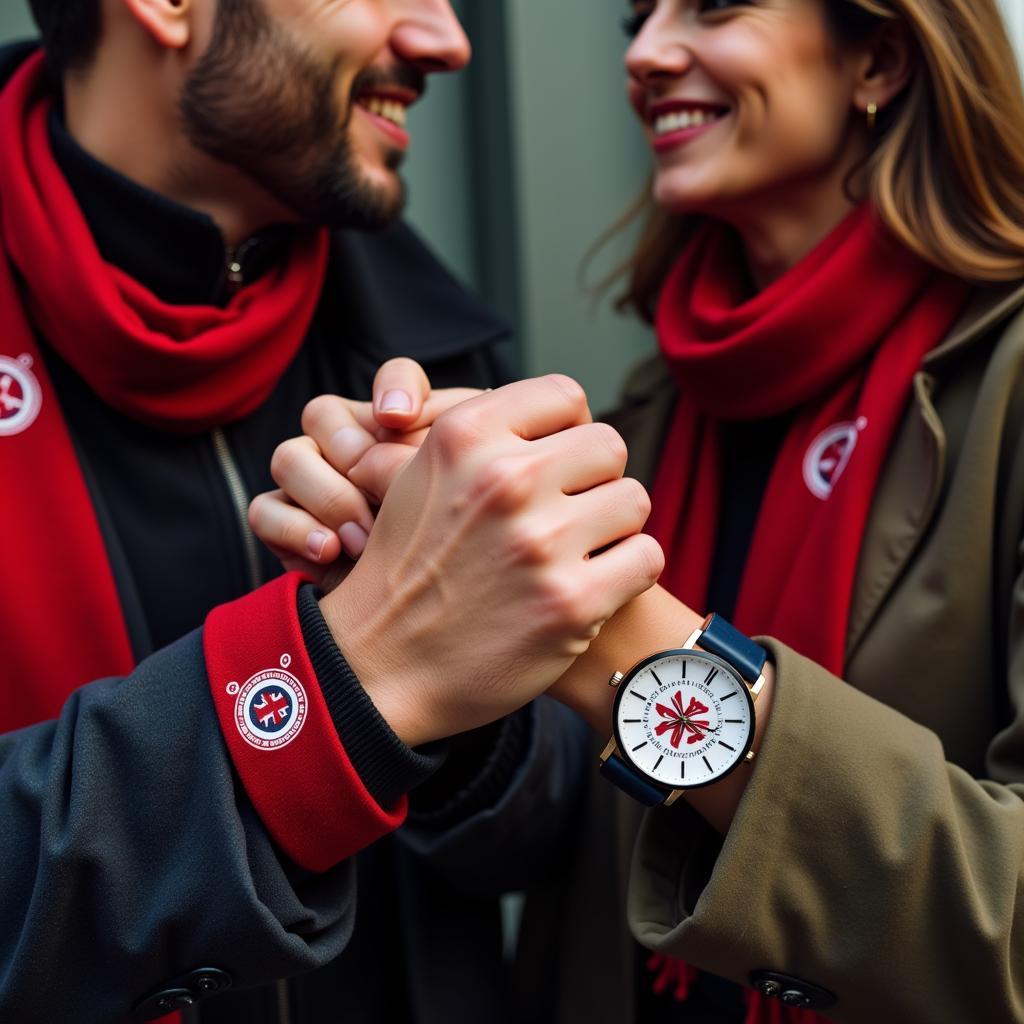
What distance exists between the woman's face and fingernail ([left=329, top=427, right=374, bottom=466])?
812 millimetres

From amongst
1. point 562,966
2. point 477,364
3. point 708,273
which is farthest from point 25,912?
point 708,273

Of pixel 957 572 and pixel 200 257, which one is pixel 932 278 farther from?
pixel 200 257

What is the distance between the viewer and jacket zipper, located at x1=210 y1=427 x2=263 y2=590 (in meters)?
1.87

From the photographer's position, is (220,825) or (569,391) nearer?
(220,825)

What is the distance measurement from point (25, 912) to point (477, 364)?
4.25 ft

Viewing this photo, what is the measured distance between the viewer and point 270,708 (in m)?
1.29

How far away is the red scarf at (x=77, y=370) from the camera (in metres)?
1.69

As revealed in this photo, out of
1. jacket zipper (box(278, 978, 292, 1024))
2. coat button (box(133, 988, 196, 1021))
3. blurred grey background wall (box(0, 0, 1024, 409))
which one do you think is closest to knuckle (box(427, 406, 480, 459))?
coat button (box(133, 988, 196, 1021))

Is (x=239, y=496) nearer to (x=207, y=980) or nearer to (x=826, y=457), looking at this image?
(x=207, y=980)

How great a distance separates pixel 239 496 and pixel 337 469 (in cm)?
37

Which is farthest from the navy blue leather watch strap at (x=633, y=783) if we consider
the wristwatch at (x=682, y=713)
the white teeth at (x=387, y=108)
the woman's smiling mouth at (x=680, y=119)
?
the white teeth at (x=387, y=108)

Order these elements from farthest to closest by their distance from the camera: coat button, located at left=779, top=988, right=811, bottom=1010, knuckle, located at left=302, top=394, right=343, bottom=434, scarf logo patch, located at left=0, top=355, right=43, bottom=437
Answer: scarf logo patch, located at left=0, top=355, right=43, bottom=437 → knuckle, located at left=302, top=394, right=343, bottom=434 → coat button, located at left=779, top=988, right=811, bottom=1010

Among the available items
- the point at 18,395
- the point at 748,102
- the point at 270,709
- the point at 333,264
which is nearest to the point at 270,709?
the point at 270,709

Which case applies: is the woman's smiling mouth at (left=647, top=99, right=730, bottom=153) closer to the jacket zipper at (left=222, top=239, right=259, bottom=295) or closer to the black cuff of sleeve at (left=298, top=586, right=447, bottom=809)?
the jacket zipper at (left=222, top=239, right=259, bottom=295)
